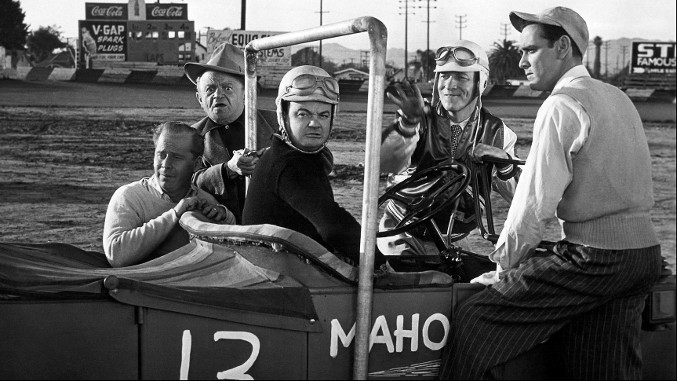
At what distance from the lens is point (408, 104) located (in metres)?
4.38

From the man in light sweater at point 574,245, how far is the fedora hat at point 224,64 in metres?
1.98

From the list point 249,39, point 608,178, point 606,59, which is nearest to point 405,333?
point 608,178

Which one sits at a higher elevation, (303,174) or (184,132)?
(184,132)

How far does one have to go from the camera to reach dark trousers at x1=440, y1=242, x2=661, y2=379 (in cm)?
300

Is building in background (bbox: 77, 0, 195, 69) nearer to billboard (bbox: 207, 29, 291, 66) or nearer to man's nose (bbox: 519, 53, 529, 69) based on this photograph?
billboard (bbox: 207, 29, 291, 66)

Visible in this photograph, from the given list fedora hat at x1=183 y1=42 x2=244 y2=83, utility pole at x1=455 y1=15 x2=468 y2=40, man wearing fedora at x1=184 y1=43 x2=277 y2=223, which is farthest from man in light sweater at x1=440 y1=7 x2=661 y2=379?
utility pole at x1=455 y1=15 x2=468 y2=40

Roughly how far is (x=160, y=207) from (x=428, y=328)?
1258 mm

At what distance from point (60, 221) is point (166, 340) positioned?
6780 millimetres

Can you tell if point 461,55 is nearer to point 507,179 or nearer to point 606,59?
point 507,179

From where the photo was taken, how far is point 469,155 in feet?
14.6

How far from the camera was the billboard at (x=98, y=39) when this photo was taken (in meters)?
12.1

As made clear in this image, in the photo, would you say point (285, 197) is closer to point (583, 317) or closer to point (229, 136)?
point (583, 317)

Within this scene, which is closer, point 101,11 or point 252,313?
point 252,313

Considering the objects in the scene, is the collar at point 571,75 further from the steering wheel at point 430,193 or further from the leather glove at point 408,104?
the leather glove at point 408,104
